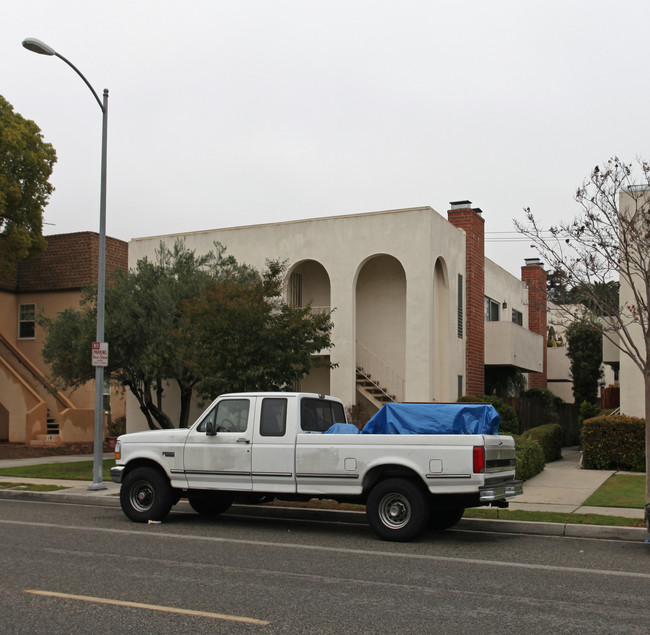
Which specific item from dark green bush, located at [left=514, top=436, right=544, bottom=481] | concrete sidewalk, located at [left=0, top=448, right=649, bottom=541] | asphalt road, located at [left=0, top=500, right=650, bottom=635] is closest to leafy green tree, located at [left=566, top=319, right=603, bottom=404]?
concrete sidewalk, located at [left=0, top=448, right=649, bottom=541]

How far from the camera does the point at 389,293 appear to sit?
1000 inches

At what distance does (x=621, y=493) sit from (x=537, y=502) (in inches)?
71.9

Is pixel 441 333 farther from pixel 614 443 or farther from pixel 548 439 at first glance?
pixel 614 443

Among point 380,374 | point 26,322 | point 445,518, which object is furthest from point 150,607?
point 26,322

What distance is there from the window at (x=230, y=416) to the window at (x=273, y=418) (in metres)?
0.28

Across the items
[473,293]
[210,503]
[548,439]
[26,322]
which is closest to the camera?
[210,503]

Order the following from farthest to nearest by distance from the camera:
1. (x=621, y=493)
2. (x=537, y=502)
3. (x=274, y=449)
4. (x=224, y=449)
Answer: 1. (x=621, y=493)
2. (x=537, y=502)
3. (x=224, y=449)
4. (x=274, y=449)

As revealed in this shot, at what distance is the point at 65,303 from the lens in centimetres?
2978

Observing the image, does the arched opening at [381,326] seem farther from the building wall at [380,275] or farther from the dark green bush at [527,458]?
the dark green bush at [527,458]


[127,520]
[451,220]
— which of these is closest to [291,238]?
[451,220]

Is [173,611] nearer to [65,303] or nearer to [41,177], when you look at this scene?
[41,177]

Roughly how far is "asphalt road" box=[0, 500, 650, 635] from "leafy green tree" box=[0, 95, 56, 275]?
16166 millimetres

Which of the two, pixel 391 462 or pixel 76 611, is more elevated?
pixel 391 462

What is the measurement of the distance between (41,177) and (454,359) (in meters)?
14.3
